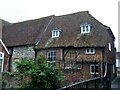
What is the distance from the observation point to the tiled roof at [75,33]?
82.3 feet

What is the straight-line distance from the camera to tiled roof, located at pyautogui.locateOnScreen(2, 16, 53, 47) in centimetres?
3004

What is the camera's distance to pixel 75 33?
90.1ft

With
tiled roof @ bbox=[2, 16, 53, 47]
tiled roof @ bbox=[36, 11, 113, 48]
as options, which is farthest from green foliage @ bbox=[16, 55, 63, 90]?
tiled roof @ bbox=[2, 16, 53, 47]

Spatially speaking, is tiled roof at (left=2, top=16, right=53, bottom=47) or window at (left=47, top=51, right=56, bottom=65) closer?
window at (left=47, top=51, right=56, bottom=65)

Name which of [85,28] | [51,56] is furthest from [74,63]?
[85,28]

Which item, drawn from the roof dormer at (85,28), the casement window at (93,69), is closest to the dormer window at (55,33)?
the roof dormer at (85,28)

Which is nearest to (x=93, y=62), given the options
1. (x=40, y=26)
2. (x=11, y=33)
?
(x=40, y=26)

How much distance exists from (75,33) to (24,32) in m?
8.33

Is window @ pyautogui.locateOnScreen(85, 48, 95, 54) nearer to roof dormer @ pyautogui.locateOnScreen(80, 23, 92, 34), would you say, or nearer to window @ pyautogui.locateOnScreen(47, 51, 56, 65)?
roof dormer @ pyautogui.locateOnScreen(80, 23, 92, 34)

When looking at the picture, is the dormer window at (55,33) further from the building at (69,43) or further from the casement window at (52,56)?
the casement window at (52,56)

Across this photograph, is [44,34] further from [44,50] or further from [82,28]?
[82,28]

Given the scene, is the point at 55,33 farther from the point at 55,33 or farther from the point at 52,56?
the point at 52,56

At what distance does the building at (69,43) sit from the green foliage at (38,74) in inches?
116

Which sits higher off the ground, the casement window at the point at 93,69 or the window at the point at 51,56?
the window at the point at 51,56
